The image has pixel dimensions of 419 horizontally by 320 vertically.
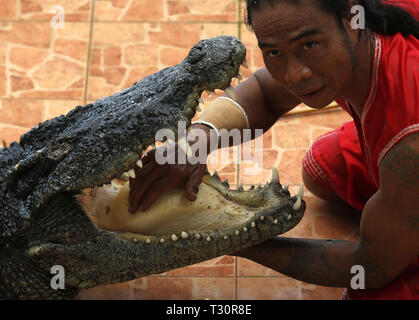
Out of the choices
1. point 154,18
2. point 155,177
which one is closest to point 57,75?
point 154,18

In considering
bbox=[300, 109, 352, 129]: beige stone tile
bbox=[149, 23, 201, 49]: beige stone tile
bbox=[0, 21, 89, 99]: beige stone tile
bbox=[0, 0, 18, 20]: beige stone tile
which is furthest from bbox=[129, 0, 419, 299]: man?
bbox=[0, 0, 18, 20]: beige stone tile

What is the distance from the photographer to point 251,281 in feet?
8.88

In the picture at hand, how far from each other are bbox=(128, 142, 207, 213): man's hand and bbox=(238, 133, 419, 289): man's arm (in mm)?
327

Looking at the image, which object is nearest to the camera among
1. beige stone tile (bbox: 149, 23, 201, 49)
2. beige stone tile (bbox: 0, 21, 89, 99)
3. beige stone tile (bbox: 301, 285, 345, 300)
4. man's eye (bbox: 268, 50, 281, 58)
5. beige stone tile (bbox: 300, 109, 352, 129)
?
man's eye (bbox: 268, 50, 281, 58)

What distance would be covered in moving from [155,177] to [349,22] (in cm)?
87

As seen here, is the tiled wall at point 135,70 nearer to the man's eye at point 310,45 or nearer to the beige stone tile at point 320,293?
the beige stone tile at point 320,293

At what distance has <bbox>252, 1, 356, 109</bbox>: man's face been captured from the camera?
1.77m

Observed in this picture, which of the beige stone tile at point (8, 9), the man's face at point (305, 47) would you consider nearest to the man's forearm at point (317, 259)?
the man's face at point (305, 47)

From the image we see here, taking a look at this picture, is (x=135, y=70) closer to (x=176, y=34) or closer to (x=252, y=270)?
(x=176, y=34)

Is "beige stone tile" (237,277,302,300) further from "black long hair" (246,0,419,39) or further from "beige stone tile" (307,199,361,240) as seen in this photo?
"black long hair" (246,0,419,39)

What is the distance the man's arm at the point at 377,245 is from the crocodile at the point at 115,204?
0.52 ft

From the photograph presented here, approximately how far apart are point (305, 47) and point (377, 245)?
710 millimetres

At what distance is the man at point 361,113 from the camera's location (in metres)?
1.80

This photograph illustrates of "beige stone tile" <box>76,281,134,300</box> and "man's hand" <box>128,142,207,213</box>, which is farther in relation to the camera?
"beige stone tile" <box>76,281,134,300</box>
